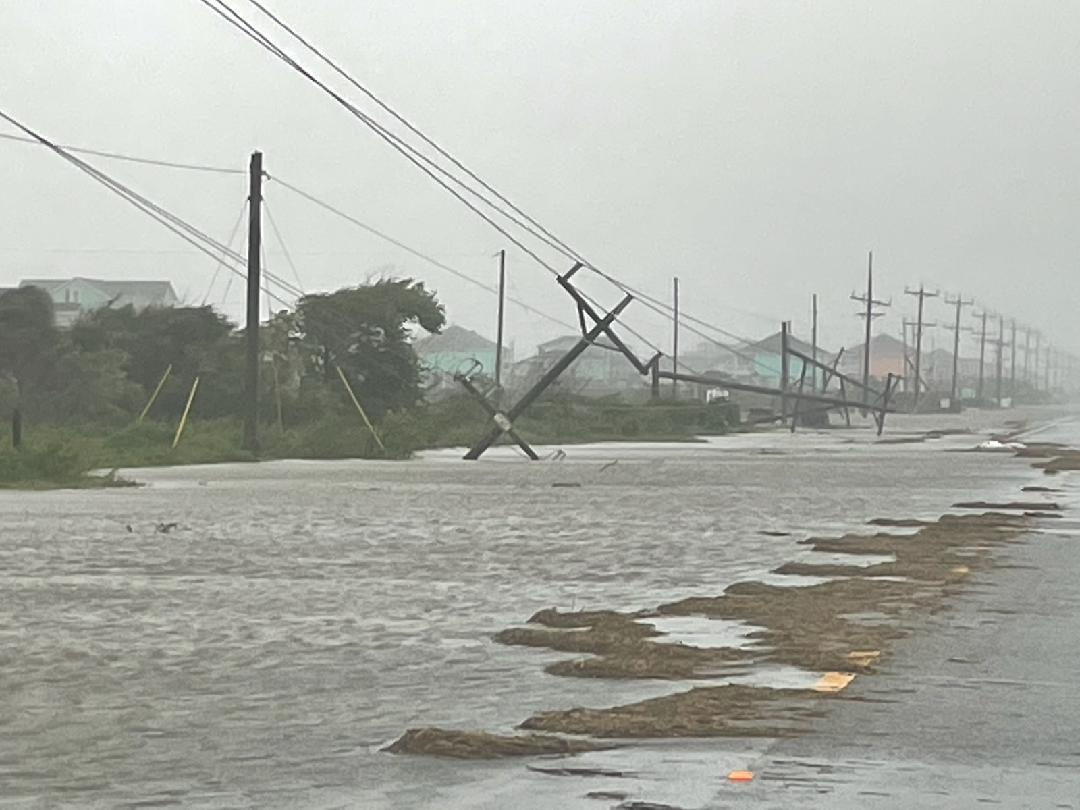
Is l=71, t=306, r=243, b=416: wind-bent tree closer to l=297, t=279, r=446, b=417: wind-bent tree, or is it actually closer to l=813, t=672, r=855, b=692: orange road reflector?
l=297, t=279, r=446, b=417: wind-bent tree

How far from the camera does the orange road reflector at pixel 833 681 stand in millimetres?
10531

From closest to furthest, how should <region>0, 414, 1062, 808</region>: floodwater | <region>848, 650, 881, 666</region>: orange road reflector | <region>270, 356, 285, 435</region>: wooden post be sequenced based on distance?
1. <region>0, 414, 1062, 808</region>: floodwater
2. <region>848, 650, 881, 666</region>: orange road reflector
3. <region>270, 356, 285, 435</region>: wooden post

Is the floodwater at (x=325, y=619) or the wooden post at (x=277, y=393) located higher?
the wooden post at (x=277, y=393)

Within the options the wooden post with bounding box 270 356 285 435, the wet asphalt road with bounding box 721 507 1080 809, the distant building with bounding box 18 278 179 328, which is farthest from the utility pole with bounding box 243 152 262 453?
the distant building with bounding box 18 278 179 328

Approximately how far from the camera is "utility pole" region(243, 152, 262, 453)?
52.3m

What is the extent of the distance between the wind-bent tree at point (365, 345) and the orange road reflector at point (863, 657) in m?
58.3

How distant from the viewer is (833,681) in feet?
35.4

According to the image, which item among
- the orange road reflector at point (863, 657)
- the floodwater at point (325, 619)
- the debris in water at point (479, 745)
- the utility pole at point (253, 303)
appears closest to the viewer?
the floodwater at point (325, 619)

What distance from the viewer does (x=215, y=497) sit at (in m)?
32.1

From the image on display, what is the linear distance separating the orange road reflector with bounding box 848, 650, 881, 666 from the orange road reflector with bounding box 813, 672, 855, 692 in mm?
467

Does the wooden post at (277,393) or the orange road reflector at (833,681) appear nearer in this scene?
the orange road reflector at (833,681)

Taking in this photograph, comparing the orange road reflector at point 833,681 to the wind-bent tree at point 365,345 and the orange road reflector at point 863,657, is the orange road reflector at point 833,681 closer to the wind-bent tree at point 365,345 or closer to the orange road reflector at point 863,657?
the orange road reflector at point 863,657

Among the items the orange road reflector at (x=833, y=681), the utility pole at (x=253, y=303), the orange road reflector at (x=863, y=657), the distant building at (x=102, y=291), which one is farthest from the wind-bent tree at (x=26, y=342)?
the distant building at (x=102, y=291)

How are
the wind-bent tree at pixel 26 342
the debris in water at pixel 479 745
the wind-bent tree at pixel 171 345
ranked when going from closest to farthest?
the debris in water at pixel 479 745 → the wind-bent tree at pixel 171 345 → the wind-bent tree at pixel 26 342
